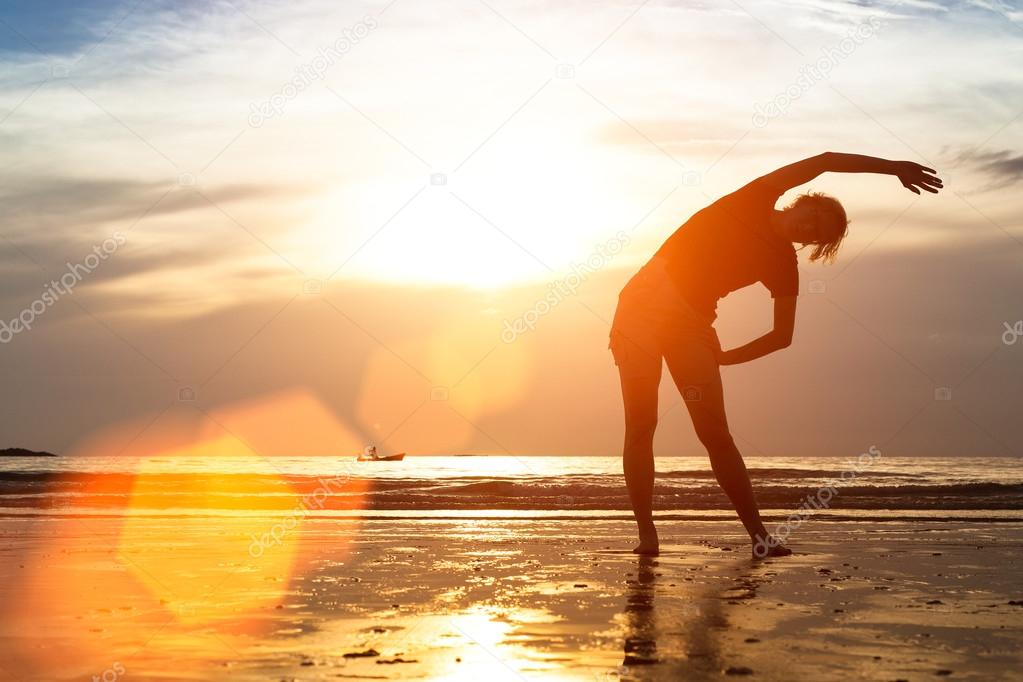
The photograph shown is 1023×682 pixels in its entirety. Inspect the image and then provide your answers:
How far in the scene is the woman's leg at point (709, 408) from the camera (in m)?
5.93

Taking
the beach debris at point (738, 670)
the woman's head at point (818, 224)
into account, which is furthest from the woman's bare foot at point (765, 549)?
the beach debris at point (738, 670)

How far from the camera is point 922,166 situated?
5.75 meters

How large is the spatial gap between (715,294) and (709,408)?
0.66 metres

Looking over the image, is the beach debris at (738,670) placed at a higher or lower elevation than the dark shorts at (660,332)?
lower

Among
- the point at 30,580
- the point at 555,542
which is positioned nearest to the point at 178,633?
the point at 30,580

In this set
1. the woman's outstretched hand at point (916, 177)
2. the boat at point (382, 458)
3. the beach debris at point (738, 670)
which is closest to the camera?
the beach debris at point (738, 670)

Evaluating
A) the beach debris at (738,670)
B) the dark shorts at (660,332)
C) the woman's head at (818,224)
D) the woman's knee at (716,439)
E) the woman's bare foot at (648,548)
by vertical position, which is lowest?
the beach debris at (738,670)

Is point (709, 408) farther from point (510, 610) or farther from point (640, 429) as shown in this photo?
point (510, 610)

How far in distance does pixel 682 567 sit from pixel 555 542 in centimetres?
203

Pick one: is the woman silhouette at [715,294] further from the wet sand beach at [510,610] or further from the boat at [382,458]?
the boat at [382,458]

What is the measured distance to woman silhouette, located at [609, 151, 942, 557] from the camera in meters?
5.80

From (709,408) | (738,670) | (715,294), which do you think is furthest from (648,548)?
(738,670)

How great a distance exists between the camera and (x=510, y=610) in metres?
3.90

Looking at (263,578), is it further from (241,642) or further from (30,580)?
(241,642)
